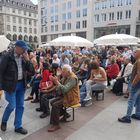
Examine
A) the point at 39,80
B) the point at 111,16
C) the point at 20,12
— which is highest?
the point at 20,12

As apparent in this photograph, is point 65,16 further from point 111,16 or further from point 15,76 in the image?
point 15,76

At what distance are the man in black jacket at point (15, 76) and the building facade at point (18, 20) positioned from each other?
2859 inches

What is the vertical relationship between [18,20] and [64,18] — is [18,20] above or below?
above

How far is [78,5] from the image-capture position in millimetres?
57188

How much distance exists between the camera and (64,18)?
→ 60.7m

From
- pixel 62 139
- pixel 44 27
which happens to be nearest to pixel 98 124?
pixel 62 139

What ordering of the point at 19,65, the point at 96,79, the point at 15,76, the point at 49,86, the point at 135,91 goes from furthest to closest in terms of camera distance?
the point at 96,79 → the point at 49,86 → the point at 135,91 → the point at 19,65 → the point at 15,76

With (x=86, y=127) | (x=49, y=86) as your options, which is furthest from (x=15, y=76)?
(x=86, y=127)

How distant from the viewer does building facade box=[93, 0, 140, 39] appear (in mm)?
45750

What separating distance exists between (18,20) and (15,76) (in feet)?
283

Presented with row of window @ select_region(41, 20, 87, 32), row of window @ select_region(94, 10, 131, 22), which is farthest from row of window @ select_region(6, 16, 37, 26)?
row of window @ select_region(94, 10, 131, 22)

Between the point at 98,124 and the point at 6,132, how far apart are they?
2.16 meters

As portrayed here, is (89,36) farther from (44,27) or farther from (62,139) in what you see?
(62,139)

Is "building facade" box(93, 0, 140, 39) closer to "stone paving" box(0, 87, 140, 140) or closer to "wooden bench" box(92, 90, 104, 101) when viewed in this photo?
"wooden bench" box(92, 90, 104, 101)
